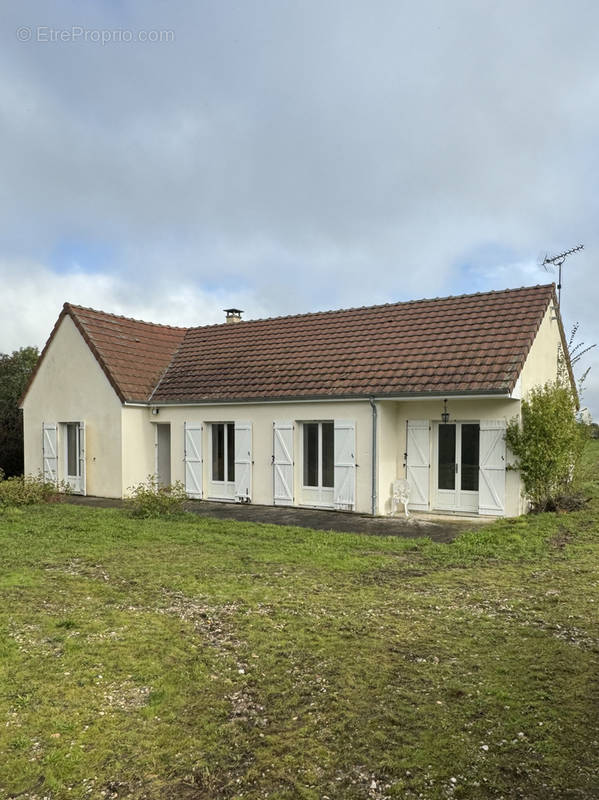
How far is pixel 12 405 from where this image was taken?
23.8 meters

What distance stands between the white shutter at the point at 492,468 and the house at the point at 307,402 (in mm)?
25

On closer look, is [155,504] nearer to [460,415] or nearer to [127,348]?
[127,348]

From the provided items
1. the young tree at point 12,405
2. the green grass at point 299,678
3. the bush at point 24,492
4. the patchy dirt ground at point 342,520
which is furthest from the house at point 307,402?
the green grass at point 299,678

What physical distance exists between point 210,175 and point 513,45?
8761mm

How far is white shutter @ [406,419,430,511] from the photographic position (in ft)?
45.0

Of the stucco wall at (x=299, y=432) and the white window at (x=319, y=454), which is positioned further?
the white window at (x=319, y=454)

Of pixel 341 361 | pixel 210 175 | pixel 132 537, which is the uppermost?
pixel 210 175

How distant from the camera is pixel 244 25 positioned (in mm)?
10797

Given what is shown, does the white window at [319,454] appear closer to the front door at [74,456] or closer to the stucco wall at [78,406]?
the stucco wall at [78,406]

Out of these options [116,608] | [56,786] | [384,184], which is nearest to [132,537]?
[116,608]

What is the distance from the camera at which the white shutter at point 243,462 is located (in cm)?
1551

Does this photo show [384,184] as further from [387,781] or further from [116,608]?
[387,781]

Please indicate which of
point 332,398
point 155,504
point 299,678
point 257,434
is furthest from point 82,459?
point 299,678

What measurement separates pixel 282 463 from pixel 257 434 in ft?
3.71
